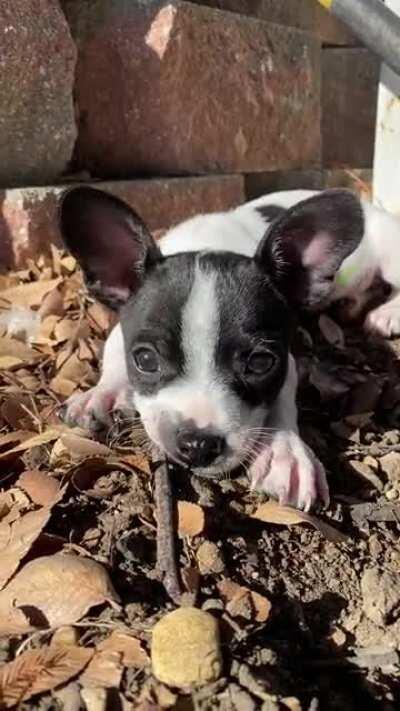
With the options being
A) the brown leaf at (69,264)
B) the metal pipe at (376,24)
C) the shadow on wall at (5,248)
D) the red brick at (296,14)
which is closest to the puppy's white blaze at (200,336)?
the brown leaf at (69,264)

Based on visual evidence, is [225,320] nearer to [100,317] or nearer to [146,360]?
[146,360]

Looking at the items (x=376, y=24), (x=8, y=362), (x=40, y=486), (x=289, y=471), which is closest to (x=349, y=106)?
(x=376, y=24)

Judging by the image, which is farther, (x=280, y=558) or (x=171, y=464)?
(x=171, y=464)

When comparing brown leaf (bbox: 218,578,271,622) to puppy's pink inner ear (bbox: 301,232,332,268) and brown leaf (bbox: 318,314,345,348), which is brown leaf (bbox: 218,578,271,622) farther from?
brown leaf (bbox: 318,314,345,348)

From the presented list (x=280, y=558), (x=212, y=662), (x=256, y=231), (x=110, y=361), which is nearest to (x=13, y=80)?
(x=256, y=231)

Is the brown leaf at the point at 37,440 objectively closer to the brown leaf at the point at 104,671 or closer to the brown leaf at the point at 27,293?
the brown leaf at the point at 104,671

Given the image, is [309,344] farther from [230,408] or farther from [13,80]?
[13,80]
